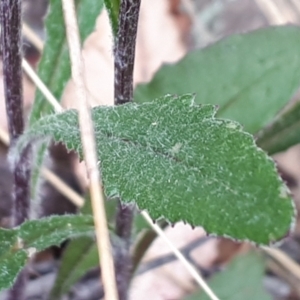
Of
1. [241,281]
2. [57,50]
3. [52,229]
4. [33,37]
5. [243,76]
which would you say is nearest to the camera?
[52,229]

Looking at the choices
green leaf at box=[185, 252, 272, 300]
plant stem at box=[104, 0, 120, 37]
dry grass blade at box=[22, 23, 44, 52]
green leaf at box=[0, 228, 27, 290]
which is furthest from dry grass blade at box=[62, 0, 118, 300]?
dry grass blade at box=[22, 23, 44, 52]

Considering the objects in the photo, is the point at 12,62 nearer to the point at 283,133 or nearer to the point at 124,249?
the point at 124,249

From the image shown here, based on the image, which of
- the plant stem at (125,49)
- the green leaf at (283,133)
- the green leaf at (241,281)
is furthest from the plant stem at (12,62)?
the green leaf at (241,281)

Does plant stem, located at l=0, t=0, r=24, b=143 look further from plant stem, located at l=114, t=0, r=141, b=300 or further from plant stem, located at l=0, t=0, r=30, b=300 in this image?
plant stem, located at l=114, t=0, r=141, b=300

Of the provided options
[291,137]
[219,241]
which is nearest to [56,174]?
[219,241]

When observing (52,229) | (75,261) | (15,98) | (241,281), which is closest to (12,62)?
(15,98)

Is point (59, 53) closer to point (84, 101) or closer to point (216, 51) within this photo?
point (216, 51)
